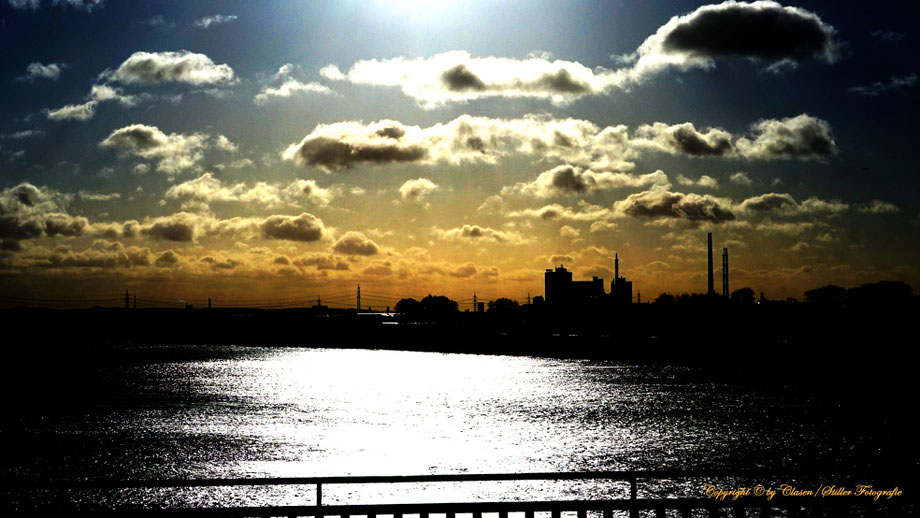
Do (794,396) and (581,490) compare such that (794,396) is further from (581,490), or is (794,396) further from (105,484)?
(105,484)

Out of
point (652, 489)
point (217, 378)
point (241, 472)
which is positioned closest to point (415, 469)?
point (241, 472)

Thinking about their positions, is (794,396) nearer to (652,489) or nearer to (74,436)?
(652,489)

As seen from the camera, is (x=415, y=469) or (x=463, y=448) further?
(x=463, y=448)

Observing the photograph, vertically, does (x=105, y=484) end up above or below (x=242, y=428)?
above

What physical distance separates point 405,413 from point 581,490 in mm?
53478

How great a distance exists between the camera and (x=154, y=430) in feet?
Answer: 246

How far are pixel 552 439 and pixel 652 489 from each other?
90.8ft

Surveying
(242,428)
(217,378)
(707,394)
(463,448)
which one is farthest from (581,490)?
(217,378)

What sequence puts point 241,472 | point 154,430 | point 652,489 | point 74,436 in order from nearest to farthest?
point 652,489
point 241,472
point 74,436
point 154,430

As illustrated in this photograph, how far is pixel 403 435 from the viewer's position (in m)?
71.8

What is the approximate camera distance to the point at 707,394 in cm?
12325

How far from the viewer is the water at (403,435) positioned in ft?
156

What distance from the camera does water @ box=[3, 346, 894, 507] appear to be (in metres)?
47.4

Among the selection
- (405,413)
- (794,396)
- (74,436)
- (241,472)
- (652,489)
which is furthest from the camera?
(794,396)
